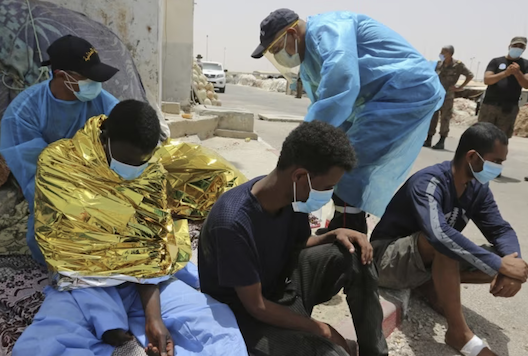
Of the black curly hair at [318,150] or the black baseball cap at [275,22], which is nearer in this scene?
the black curly hair at [318,150]

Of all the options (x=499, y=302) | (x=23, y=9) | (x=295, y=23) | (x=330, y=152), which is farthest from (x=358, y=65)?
(x=23, y=9)

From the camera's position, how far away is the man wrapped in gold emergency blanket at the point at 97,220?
72.4 inches

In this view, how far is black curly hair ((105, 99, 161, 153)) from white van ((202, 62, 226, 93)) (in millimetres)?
19326

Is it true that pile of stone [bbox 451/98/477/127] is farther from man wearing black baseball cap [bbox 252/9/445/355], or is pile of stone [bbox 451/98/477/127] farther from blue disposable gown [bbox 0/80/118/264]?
blue disposable gown [bbox 0/80/118/264]

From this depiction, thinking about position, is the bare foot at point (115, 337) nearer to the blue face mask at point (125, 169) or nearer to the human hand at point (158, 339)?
the human hand at point (158, 339)

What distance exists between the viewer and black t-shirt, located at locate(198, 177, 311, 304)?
1.56 metres

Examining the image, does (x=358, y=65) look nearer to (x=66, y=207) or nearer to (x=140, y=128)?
(x=140, y=128)

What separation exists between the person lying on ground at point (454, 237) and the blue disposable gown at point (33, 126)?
1770 millimetres

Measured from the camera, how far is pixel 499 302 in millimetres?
2688

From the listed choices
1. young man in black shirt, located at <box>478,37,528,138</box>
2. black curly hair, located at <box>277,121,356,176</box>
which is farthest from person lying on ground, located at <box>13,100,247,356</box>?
young man in black shirt, located at <box>478,37,528,138</box>

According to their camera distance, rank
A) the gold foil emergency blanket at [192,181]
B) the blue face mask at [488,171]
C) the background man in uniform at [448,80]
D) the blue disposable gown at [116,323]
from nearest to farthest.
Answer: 1. the blue disposable gown at [116,323]
2. the blue face mask at [488,171]
3. the gold foil emergency blanket at [192,181]
4. the background man in uniform at [448,80]

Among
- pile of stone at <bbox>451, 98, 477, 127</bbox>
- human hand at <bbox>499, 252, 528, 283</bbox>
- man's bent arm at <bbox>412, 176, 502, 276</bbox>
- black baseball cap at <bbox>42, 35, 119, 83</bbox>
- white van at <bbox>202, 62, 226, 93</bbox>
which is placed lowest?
white van at <bbox>202, 62, 226, 93</bbox>

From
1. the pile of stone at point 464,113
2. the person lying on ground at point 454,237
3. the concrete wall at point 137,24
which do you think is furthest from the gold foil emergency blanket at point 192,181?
the pile of stone at point 464,113

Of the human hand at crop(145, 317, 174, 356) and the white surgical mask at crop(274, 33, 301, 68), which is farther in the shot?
the white surgical mask at crop(274, 33, 301, 68)
